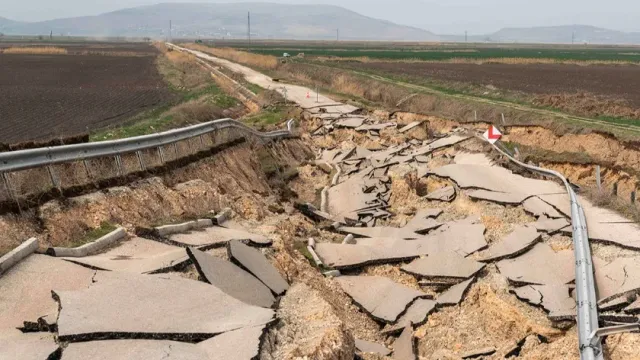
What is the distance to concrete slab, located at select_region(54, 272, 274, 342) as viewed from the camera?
5.70 meters

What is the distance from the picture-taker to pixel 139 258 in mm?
8094

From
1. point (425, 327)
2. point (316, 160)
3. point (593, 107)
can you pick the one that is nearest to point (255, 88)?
point (316, 160)

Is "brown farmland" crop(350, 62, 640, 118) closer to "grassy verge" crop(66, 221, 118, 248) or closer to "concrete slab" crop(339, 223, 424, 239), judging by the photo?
"concrete slab" crop(339, 223, 424, 239)

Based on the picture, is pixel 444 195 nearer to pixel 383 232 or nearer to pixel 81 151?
pixel 383 232

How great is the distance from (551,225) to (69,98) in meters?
35.8

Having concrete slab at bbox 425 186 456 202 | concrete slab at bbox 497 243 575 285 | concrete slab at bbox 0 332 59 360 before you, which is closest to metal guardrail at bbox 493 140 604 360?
concrete slab at bbox 497 243 575 285

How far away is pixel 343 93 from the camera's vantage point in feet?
153

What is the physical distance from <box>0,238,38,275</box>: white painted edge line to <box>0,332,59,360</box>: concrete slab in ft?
4.81

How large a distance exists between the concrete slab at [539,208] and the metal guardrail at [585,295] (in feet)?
3.13

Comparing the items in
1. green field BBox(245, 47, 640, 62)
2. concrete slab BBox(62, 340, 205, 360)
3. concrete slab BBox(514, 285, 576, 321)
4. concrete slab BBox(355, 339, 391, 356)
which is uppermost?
green field BBox(245, 47, 640, 62)

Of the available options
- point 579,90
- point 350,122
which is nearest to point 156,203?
point 350,122

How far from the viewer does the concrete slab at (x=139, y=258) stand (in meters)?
7.48

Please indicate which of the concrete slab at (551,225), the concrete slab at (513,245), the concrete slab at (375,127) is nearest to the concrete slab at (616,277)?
the concrete slab at (513,245)

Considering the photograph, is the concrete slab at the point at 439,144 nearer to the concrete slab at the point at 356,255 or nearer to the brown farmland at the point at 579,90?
the concrete slab at the point at 356,255
